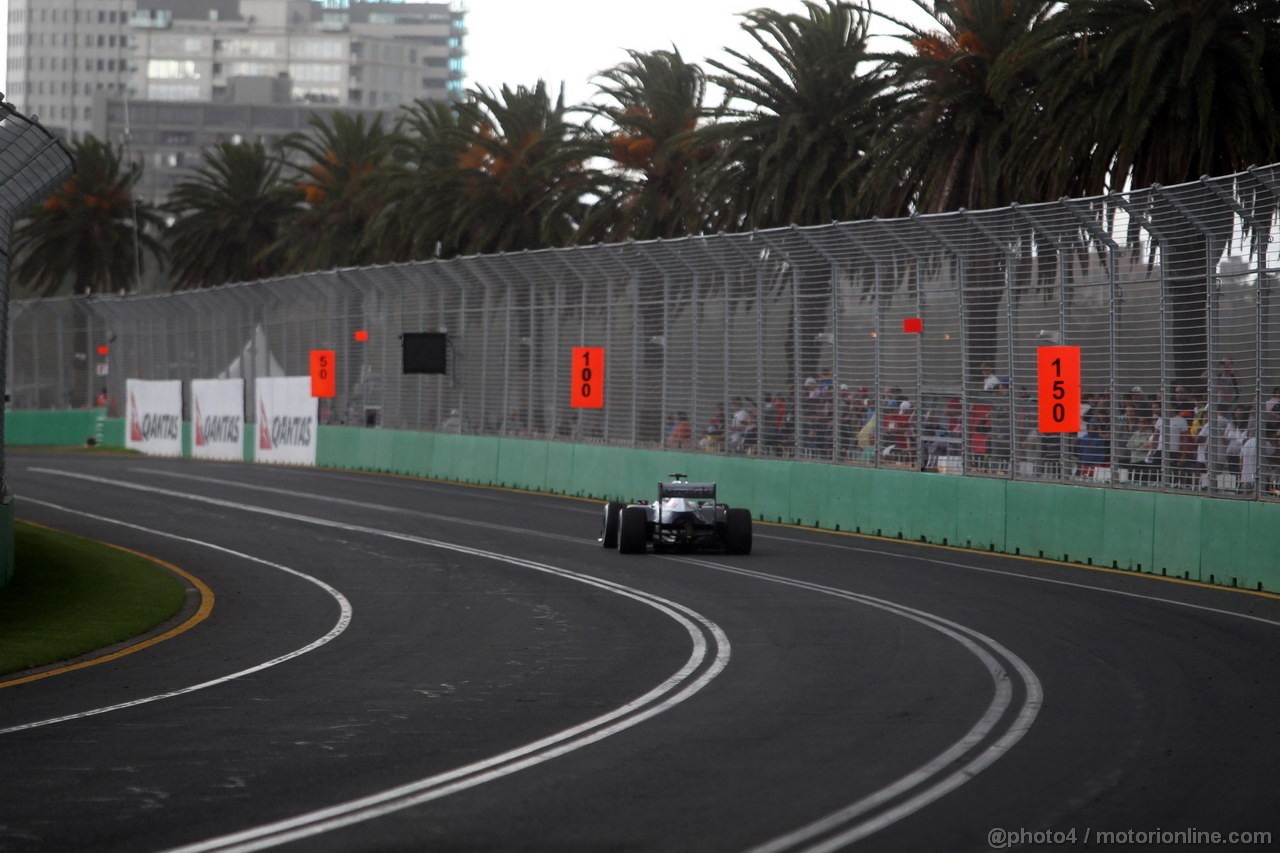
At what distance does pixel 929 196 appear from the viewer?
3447cm

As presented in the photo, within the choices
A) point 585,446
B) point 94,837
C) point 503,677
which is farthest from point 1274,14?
point 94,837

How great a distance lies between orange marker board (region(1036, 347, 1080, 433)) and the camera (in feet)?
73.2

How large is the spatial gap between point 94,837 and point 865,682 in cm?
587

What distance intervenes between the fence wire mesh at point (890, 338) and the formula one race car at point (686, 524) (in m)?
4.14

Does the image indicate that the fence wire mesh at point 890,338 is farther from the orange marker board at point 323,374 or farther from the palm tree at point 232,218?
the palm tree at point 232,218

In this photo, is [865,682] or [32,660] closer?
[865,682]

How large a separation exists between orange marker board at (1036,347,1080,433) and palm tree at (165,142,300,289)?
146 ft

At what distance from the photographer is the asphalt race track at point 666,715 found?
7715 millimetres

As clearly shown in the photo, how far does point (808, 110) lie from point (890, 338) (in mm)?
13079

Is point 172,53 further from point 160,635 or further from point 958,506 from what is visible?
point 160,635

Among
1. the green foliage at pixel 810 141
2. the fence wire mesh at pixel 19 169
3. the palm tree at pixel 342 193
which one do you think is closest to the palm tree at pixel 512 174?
the green foliage at pixel 810 141

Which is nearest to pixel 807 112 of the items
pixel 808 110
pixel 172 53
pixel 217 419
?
pixel 808 110

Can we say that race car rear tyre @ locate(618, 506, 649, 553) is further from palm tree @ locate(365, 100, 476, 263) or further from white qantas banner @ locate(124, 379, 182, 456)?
white qantas banner @ locate(124, 379, 182, 456)

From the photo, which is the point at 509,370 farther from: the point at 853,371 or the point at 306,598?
the point at 306,598
